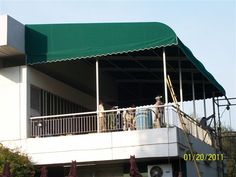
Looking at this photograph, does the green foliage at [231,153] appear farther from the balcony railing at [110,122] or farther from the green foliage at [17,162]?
the green foliage at [17,162]

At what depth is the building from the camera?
18781 mm

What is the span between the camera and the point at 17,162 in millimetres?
18797

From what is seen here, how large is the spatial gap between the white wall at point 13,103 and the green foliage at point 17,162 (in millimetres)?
1001

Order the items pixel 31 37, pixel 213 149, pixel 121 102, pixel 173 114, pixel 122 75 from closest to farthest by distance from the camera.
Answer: pixel 173 114, pixel 31 37, pixel 213 149, pixel 122 75, pixel 121 102

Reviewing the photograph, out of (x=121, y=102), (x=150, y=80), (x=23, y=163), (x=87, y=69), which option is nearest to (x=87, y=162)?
(x=23, y=163)

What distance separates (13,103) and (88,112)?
2762 mm

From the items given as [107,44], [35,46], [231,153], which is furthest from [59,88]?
[231,153]

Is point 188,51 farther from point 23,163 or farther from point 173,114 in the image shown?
point 23,163

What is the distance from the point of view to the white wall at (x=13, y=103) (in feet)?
66.1

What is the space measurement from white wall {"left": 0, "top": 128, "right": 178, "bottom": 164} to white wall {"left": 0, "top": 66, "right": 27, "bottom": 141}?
1.48 feet

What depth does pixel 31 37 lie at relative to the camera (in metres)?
20.4

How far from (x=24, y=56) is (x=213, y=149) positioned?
30.9 ft

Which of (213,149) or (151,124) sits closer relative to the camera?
(151,124)
